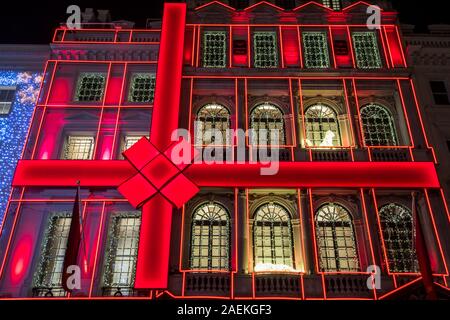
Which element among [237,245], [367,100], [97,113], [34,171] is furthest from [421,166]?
[34,171]

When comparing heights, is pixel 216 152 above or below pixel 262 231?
above

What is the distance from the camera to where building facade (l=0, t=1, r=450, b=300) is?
16531 millimetres

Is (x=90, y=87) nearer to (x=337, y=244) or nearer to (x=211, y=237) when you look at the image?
(x=211, y=237)

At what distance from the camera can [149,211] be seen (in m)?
16.9

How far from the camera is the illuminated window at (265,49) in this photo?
70.7 feet

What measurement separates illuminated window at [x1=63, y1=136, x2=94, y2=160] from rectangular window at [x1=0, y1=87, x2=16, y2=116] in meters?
3.27

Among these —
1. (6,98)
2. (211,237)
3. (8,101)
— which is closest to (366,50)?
(211,237)

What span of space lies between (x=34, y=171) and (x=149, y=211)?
16.1ft

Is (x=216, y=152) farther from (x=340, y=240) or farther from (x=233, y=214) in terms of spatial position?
(x=340, y=240)

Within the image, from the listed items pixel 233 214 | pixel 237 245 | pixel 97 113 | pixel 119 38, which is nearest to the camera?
pixel 237 245

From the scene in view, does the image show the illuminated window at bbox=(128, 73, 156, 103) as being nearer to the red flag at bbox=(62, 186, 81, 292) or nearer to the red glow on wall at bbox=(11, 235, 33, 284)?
the red flag at bbox=(62, 186, 81, 292)

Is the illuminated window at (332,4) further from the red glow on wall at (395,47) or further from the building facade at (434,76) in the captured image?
the building facade at (434,76)

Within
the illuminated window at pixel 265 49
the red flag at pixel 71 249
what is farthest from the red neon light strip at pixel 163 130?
the illuminated window at pixel 265 49

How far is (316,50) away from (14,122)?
1380 centimetres
